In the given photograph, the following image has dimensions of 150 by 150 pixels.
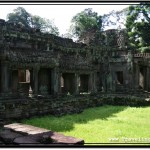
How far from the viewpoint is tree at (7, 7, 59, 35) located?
180 feet

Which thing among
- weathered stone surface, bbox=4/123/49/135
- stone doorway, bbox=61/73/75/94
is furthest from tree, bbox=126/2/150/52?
weathered stone surface, bbox=4/123/49/135

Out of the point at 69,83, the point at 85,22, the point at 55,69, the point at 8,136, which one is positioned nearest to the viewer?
the point at 8,136

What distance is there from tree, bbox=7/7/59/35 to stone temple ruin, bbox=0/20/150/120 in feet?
79.4

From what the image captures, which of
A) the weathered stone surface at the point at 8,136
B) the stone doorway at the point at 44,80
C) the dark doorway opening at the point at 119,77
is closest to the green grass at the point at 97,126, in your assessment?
the weathered stone surface at the point at 8,136

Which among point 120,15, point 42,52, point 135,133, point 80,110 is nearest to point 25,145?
point 135,133

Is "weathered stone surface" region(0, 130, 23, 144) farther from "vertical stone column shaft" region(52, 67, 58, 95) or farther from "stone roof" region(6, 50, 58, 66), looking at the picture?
"vertical stone column shaft" region(52, 67, 58, 95)

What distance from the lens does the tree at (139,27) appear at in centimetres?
3219

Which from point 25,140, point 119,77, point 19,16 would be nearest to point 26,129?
point 25,140

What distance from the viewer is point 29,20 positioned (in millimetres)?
59094

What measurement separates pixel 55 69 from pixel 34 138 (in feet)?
39.3

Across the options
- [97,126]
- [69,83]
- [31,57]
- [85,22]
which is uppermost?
[85,22]

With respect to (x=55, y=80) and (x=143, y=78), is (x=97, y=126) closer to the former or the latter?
(x=55, y=80)

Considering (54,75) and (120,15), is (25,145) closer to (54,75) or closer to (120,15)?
(54,75)

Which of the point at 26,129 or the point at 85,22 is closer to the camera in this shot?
the point at 26,129
